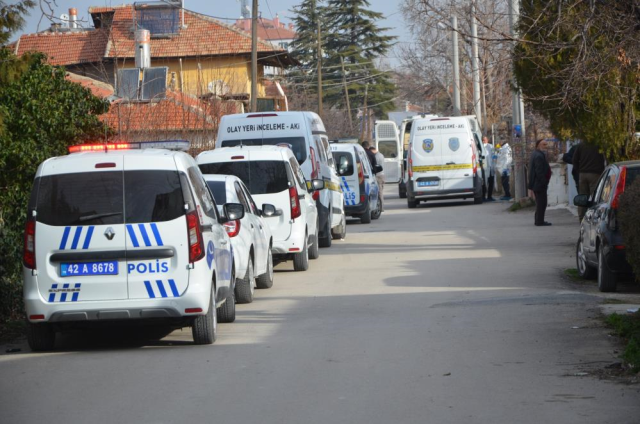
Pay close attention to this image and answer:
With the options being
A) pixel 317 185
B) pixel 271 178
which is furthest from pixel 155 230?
pixel 317 185

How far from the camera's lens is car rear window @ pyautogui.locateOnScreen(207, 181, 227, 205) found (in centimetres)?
1373

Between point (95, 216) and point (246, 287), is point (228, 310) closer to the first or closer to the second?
point (246, 287)

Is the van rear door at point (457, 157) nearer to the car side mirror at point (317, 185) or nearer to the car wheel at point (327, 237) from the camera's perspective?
the car wheel at point (327, 237)

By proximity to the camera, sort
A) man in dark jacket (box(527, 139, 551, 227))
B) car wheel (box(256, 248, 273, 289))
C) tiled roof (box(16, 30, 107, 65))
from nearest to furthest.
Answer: car wheel (box(256, 248, 273, 289)) < man in dark jacket (box(527, 139, 551, 227)) < tiled roof (box(16, 30, 107, 65))

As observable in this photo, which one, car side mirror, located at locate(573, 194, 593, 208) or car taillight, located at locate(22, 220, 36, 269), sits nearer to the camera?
car taillight, located at locate(22, 220, 36, 269)

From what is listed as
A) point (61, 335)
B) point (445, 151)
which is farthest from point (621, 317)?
point (445, 151)

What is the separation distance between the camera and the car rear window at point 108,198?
9.81m

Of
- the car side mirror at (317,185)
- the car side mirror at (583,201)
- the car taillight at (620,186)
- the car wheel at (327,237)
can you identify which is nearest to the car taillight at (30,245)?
the car taillight at (620,186)

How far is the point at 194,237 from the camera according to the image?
9.88 meters

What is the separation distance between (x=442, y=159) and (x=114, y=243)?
24.9m

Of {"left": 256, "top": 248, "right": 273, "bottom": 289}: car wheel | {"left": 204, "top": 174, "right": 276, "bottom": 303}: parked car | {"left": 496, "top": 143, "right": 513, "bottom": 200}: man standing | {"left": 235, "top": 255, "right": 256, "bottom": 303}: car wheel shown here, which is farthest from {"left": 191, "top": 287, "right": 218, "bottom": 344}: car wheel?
{"left": 496, "top": 143, "right": 513, "bottom": 200}: man standing

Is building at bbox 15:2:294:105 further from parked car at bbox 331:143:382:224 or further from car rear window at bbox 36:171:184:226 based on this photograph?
car rear window at bbox 36:171:184:226

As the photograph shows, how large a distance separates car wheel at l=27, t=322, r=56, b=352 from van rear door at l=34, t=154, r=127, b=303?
0.49 meters

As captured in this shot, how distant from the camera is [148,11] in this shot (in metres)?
58.1
